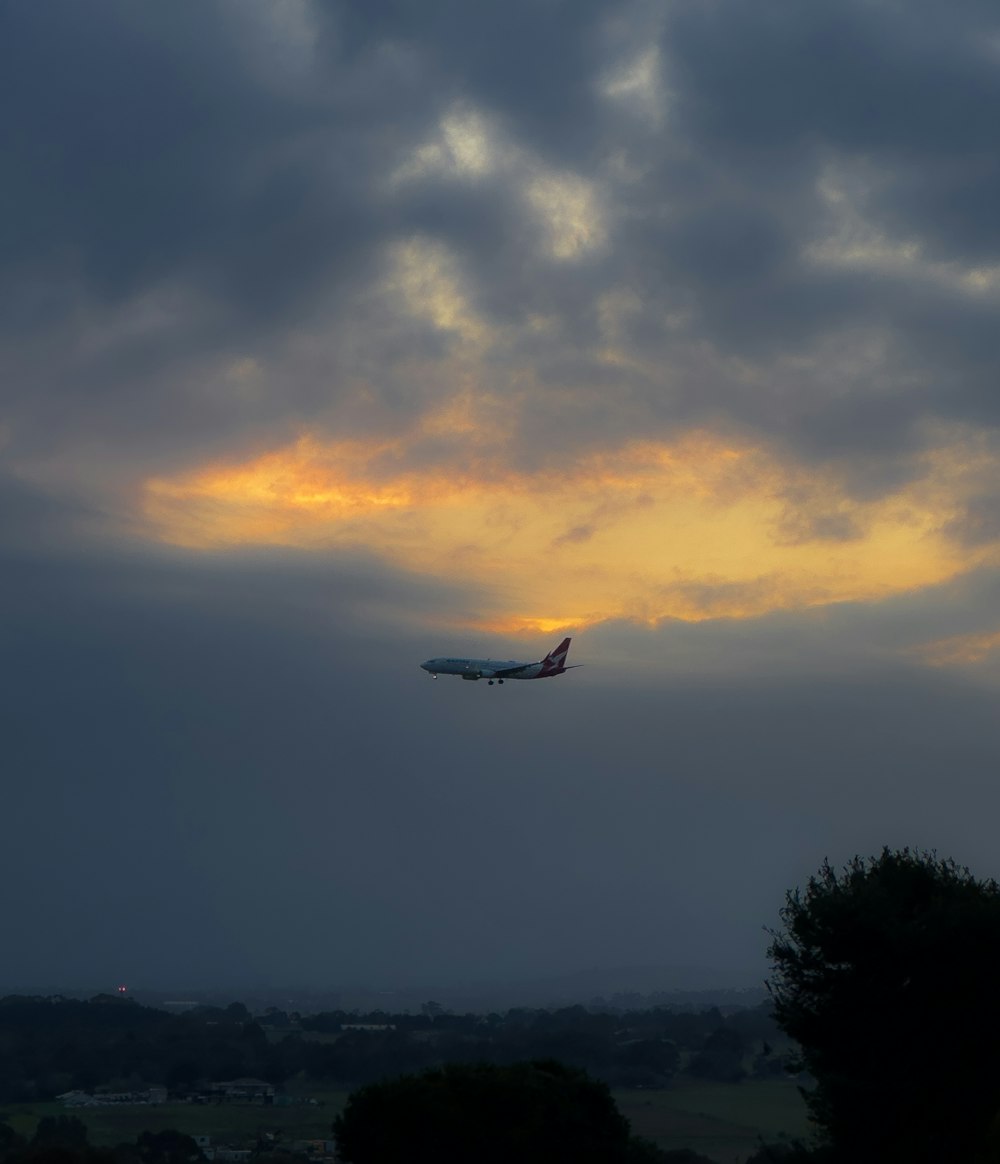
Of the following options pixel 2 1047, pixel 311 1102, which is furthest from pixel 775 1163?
pixel 2 1047

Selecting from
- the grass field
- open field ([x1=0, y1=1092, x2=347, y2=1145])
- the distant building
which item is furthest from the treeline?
open field ([x1=0, y1=1092, x2=347, y2=1145])

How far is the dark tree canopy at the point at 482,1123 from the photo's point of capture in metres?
43.7

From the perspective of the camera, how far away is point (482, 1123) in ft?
145

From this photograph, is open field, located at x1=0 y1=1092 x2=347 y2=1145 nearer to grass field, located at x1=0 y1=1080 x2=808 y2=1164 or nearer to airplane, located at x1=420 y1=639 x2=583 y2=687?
grass field, located at x1=0 y1=1080 x2=808 y2=1164

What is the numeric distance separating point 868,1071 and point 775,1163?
550 centimetres

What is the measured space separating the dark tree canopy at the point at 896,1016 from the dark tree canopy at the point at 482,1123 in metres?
7.60

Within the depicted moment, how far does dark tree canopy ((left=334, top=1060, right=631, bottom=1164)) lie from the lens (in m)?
43.7

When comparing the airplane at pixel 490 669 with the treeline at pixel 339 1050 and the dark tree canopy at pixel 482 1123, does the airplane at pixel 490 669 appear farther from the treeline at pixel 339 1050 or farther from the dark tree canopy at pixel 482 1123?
the dark tree canopy at pixel 482 1123

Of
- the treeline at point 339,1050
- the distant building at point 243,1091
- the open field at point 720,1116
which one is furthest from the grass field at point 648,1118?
the treeline at point 339,1050

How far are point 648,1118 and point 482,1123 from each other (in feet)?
112

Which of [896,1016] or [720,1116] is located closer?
[896,1016]

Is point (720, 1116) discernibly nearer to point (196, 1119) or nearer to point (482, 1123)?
point (196, 1119)

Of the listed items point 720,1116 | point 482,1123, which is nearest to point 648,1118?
point 720,1116

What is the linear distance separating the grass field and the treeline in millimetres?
4375
